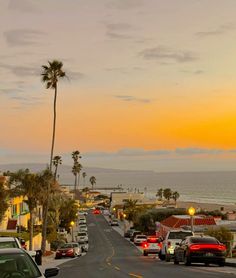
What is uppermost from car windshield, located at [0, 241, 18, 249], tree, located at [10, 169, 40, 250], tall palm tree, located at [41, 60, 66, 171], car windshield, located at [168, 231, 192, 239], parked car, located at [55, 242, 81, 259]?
tall palm tree, located at [41, 60, 66, 171]

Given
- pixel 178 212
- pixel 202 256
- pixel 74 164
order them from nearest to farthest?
pixel 202 256 < pixel 178 212 < pixel 74 164

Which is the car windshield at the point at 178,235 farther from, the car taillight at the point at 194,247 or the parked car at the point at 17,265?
the parked car at the point at 17,265

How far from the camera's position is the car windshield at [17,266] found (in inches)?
373

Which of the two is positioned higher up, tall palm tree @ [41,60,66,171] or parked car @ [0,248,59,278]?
tall palm tree @ [41,60,66,171]

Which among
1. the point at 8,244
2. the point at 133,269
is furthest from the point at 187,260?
the point at 8,244

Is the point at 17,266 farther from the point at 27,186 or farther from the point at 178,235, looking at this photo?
the point at 27,186

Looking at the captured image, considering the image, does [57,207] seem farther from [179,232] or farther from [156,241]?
[179,232]

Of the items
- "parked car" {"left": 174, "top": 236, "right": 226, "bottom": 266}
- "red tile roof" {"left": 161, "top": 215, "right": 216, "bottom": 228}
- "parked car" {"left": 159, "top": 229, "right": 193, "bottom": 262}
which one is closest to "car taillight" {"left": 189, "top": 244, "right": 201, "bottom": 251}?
"parked car" {"left": 174, "top": 236, "right": 226, "bottom": 266}

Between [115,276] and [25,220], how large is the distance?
2345 inches

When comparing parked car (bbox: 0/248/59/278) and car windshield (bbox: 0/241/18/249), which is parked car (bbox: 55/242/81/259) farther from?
parked car (bbox: 0/248/59/278)

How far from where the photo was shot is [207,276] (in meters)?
20.5

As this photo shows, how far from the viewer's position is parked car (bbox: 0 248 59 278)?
949cm

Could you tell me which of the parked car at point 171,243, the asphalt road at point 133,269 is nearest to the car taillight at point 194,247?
the asphalt road at point 133,269

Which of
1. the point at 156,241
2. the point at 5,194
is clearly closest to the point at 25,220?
the point at 5,194
